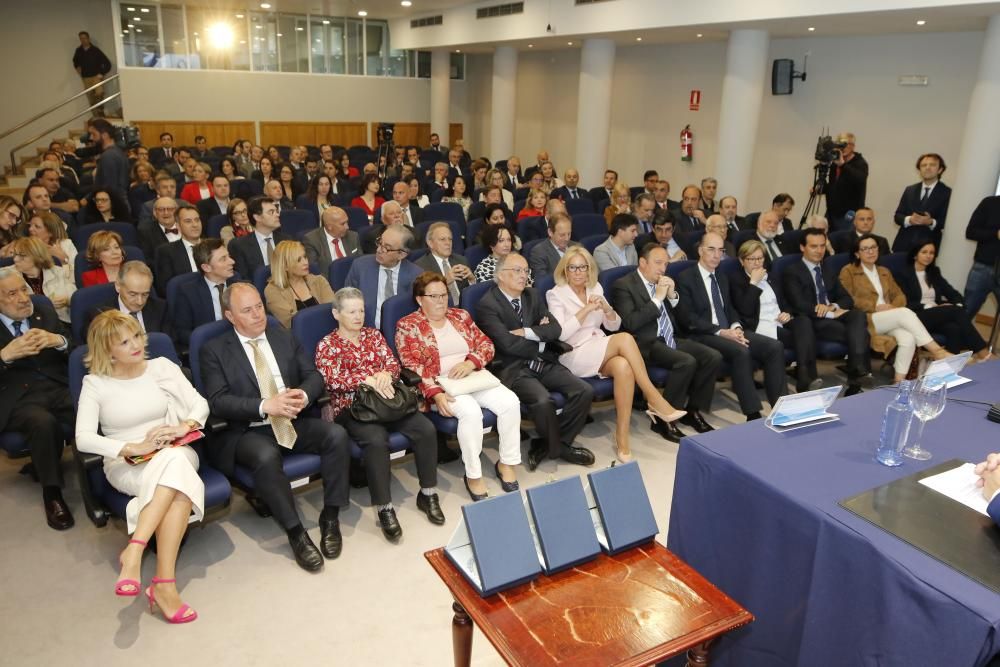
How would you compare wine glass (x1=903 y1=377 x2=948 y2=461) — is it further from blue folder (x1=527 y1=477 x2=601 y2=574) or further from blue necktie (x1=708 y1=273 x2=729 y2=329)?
blue necktie (x1=708 y1=273 x2=729 y2=329)

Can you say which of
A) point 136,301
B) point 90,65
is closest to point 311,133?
point 90,65

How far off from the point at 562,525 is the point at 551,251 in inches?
148

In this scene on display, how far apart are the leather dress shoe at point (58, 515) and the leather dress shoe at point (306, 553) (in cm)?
113

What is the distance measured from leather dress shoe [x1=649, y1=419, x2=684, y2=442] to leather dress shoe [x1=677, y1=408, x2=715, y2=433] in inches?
5.5

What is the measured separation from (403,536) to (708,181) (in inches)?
250

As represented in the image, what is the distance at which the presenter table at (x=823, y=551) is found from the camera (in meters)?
1.73

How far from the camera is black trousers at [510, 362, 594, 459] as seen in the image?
4.06m

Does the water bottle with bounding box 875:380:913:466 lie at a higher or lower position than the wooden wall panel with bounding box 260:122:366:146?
lower

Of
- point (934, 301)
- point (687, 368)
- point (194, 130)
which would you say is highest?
point (194, 130)

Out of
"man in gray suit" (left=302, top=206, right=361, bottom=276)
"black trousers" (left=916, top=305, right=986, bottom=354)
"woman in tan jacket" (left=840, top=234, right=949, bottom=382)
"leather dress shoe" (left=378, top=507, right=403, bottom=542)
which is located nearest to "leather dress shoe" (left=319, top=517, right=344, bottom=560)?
"leather dress shoe" (left=378, top=507, right=403, bottom=542)

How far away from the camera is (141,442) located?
3023 millimetres

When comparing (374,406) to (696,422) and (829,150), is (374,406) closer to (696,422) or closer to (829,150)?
(696,422)

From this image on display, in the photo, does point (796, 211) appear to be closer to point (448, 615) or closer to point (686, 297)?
point (686, 297)

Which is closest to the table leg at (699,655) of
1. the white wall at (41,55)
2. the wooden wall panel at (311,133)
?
the white wall at (41,55)
